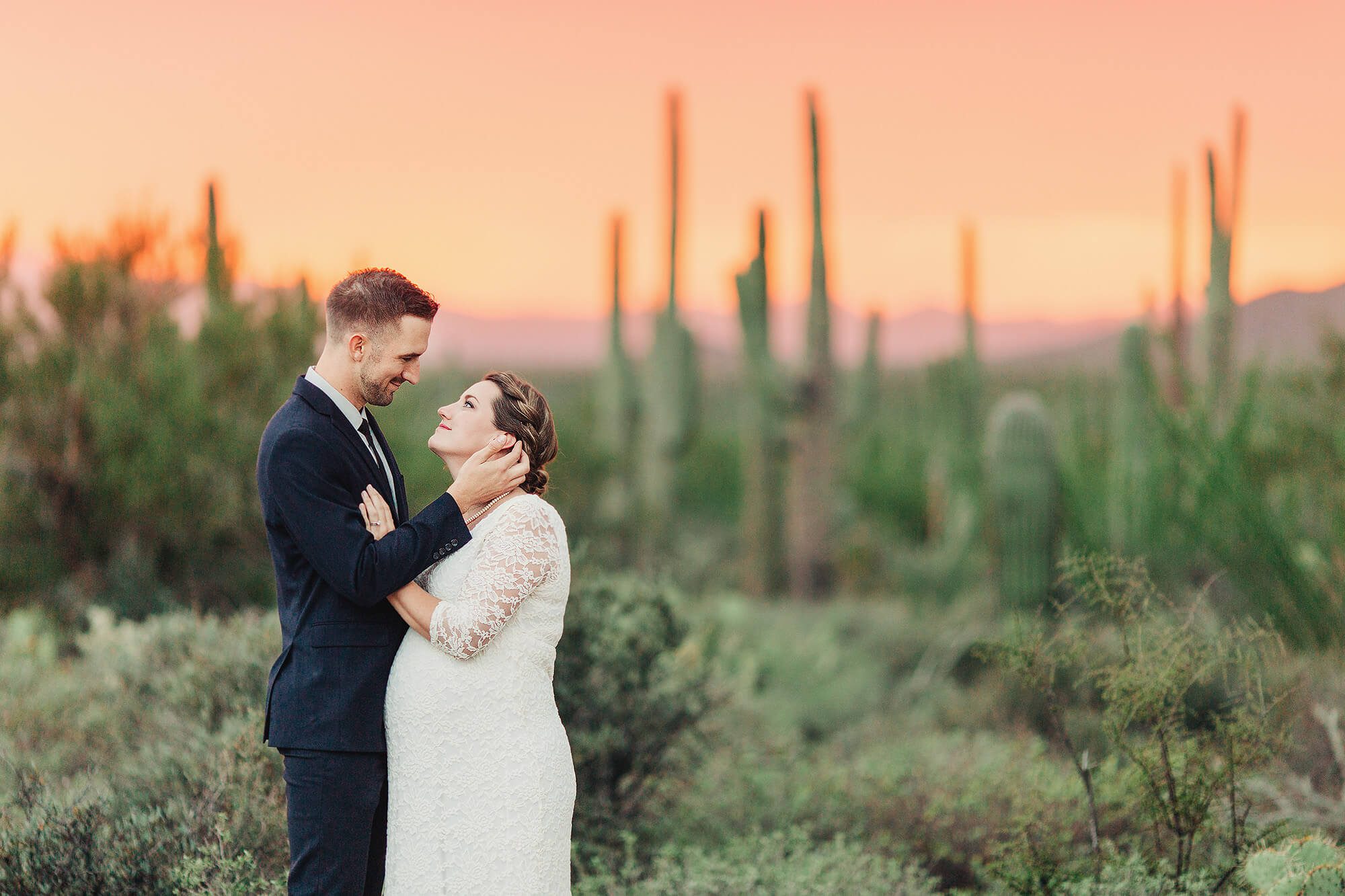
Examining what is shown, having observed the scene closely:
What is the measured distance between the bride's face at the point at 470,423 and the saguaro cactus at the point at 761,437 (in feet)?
37.1

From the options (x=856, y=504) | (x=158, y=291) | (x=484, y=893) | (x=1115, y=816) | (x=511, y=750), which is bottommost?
(x=856, y=504)

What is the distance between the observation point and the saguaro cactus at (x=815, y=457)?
14.2 m

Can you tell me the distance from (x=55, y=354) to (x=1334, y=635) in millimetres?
8497

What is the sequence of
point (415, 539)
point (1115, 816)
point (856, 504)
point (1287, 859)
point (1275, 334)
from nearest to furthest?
1. point (415, 539)
2. point (1287, 859)
3. point (1115, 816)
4. point (1275, 334)
5. point (856, 504)

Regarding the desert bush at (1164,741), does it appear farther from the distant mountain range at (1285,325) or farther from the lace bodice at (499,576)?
the distant mountain range at (1285,325)

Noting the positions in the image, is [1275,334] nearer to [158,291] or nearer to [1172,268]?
[1172,268]

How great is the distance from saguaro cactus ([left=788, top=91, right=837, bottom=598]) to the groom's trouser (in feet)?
37.6

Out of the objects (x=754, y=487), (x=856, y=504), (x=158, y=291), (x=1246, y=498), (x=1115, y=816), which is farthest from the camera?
(x=856, y=504)

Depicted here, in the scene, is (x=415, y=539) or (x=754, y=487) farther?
(x=754, y=487)

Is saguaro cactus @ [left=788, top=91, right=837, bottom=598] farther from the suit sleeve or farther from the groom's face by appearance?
the suit sleeve

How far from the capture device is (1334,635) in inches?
259

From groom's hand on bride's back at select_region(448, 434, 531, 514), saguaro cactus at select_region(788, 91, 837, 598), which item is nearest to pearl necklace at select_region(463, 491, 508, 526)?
groom's hand on bride's back at select_region(448, 434, 531, 514)

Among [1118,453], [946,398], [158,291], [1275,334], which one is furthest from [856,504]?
[158,291]

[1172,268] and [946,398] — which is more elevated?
A: [1172,268]
